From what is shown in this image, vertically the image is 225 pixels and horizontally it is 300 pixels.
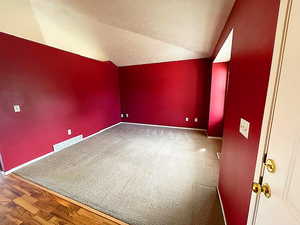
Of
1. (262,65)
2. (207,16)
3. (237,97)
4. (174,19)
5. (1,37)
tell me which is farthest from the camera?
(1,37)

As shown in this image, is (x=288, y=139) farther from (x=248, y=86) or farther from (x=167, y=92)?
(x=167, y=92)

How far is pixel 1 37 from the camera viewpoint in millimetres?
1928

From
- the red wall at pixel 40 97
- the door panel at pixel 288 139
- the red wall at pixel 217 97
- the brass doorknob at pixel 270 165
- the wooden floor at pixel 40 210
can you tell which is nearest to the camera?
the door panel at pixel 288 139

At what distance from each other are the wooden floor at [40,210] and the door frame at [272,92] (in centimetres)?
131

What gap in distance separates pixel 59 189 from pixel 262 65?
2.50 meters

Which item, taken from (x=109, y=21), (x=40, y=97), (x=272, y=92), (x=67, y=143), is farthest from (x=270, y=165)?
(x=67, y=143)

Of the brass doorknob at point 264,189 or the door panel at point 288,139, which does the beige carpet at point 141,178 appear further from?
the door panel at point 288,139

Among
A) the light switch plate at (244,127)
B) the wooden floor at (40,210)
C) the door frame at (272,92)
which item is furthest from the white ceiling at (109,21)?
the wooden floor at (40,210)

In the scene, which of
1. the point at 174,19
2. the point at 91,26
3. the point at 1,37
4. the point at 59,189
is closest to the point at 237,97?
the point at 174,19

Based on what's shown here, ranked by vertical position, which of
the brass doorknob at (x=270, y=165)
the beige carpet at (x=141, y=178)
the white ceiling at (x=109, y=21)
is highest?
the white ceiling at (x=109, y=21)

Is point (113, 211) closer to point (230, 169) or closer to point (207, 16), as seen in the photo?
point (230, 169)

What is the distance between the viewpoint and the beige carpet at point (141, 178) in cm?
142

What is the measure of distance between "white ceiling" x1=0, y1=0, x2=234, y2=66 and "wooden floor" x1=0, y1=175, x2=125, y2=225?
234cm

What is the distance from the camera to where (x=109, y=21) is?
6.79ft
